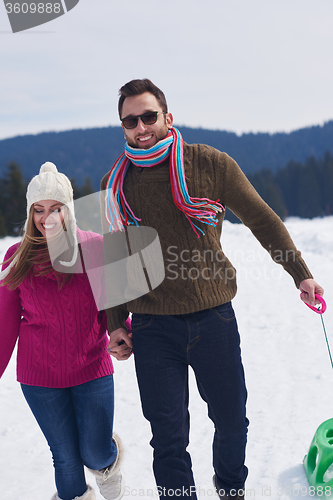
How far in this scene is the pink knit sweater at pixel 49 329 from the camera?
231cm

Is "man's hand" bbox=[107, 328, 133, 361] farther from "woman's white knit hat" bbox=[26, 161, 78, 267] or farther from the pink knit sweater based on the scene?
"woman's white knit hat" bbox=[26, 161, 78, 267]

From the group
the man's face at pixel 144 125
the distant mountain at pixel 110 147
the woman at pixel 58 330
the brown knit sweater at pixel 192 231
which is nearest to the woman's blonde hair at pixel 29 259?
the woman at pixel 58 330

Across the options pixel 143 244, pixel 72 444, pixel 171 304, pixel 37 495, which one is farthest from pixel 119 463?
pixel 143 244

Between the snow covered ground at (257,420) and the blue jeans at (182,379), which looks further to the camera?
the snow covered ground at (257,420)

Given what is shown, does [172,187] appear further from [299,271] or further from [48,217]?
[299,271]

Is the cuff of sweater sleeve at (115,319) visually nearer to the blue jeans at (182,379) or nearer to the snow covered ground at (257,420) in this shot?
the blue jeans at (182,379)

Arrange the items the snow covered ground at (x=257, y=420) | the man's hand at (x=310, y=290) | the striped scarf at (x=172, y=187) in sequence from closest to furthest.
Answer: the striped scarf at (x=172, y=187) < the man's hand at (x=310, y=290) < the snow covered ground at (x=257, y=420)

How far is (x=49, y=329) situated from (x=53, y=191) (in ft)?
2.28

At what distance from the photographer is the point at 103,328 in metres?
2.52

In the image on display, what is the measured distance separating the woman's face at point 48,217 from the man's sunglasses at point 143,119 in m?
0.54

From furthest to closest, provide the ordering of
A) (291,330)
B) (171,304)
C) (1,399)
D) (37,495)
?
(291,330), (1,399), (37,495), (171,304)

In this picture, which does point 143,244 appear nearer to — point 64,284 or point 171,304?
point 171,304

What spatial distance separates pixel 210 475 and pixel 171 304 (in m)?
1.36

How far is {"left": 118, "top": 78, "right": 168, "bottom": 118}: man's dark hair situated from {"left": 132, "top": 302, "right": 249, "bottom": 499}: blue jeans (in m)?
1.03
